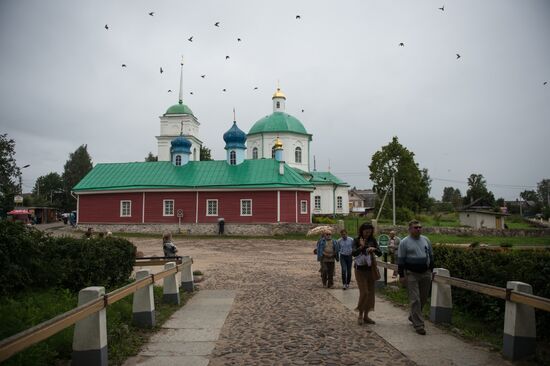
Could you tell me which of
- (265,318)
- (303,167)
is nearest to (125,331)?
(265,318)

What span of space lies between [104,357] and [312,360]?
249cm

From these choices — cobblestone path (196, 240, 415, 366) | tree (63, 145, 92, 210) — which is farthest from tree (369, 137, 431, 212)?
tree (63, 145, 92, 210)

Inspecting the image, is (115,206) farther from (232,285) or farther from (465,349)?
(465,349)

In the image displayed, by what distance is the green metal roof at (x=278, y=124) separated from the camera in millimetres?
50000

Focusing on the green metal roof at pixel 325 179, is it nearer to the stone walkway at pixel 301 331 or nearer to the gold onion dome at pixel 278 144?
the gold onion dome at pixel 278 144

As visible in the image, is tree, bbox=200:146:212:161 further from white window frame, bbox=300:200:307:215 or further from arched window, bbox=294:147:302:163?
white window frame, bbox=300:200:307:215

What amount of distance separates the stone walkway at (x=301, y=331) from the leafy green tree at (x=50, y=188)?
232 ft

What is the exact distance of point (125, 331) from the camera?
6875 mm

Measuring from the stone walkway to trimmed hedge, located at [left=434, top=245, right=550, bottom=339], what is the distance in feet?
3.84

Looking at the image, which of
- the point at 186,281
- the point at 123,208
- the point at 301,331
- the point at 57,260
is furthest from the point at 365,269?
the point at 123,208

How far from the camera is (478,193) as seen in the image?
84750 millimetres

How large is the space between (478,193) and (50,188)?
7848 cm

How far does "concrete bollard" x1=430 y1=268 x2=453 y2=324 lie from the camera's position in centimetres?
789

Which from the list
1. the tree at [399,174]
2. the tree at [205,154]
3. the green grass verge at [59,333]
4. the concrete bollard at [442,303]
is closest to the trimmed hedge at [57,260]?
the green grass verge at [59,333]
